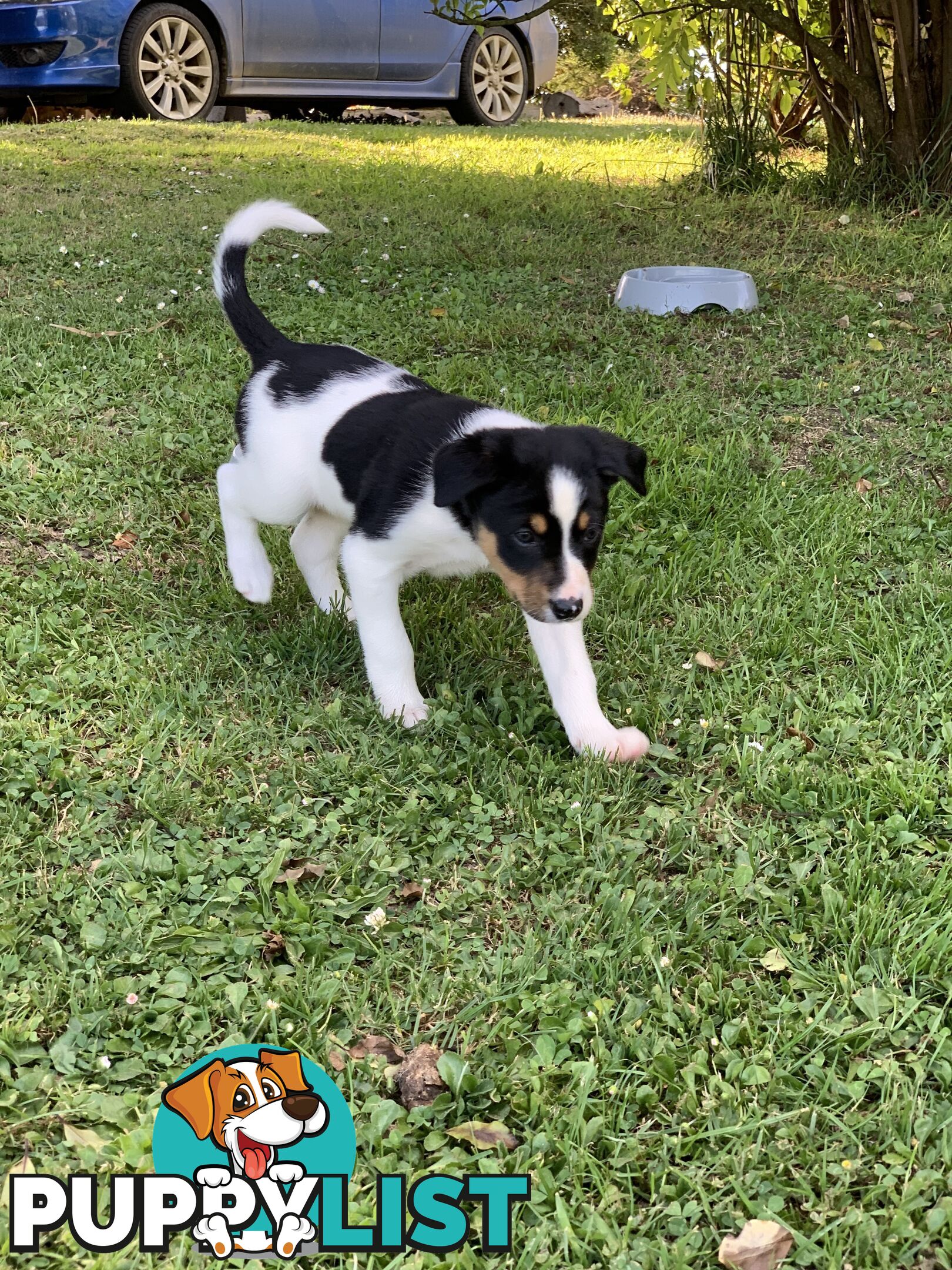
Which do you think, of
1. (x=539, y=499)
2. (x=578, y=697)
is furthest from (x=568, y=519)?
(x=578, y=697)

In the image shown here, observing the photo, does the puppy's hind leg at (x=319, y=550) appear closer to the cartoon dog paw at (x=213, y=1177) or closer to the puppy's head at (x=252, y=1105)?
the puppy's head at (x=252, y=1105)

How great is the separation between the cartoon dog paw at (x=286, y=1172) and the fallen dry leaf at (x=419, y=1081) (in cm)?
23

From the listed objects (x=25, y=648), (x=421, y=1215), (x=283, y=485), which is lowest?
(x=421, y=1215)

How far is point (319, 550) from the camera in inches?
149

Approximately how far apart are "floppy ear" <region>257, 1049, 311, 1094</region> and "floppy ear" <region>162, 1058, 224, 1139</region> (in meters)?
0.08

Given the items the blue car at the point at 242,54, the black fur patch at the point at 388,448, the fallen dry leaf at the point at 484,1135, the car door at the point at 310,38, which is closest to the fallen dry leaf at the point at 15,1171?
the fallen dry leaf at the point at 484,1135

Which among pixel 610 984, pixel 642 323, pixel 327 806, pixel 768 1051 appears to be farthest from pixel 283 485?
pixel 642 323

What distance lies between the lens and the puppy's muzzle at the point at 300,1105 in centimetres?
196

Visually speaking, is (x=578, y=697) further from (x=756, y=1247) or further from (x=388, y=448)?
(x=756, y=1247)

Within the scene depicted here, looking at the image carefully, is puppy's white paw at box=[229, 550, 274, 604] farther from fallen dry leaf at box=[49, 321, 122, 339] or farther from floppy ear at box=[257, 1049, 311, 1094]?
fallen dry leaf at box=[49, 321, 122, 339]

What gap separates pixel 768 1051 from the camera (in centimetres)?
208

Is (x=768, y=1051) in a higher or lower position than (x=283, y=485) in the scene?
lower

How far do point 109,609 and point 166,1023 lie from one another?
1.74 meters

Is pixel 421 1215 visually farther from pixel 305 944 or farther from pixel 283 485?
pixel 283 485
